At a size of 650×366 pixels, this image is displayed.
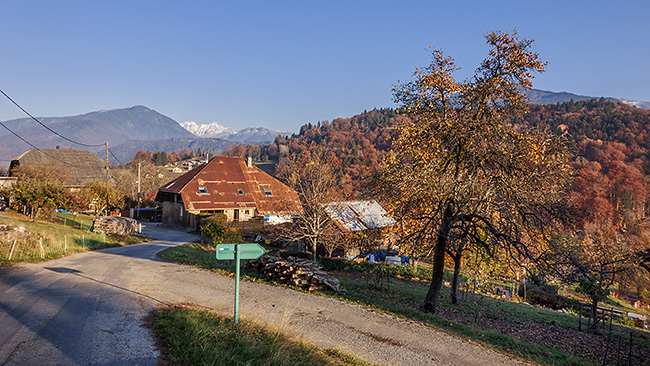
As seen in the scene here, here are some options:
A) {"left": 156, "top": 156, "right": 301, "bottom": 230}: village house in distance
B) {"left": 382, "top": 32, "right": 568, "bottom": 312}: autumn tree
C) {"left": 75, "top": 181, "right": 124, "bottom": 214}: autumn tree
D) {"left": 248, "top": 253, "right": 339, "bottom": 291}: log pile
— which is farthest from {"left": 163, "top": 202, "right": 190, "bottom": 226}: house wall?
{"left": 382, "top": 32, "right": 568, "bottom": 312}: autumn tree

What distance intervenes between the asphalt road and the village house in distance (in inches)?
1098

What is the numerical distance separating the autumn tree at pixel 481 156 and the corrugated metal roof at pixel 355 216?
944 centimetres

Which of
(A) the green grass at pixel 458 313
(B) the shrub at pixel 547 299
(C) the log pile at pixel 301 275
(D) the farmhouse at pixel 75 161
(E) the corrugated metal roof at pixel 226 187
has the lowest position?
(B) the shrub at pixel 547 299

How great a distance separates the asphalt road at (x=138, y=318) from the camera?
734 cm

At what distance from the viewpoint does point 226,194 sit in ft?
155

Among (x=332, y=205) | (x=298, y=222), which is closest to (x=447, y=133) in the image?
(x=332, y=205)

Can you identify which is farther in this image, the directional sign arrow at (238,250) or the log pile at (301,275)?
Result: the log pile at (301,275)

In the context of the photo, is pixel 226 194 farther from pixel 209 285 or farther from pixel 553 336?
pixel 553 336

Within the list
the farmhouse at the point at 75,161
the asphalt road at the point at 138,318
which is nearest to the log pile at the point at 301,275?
the asphalt road at the point at 138,318

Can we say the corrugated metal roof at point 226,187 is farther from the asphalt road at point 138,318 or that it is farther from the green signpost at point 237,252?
the green signpost at point 237,252

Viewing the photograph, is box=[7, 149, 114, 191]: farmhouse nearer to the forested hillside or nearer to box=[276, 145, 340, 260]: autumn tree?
box=[276, 145, 340, 260]: autumn tree

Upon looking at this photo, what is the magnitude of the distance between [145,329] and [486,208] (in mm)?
12099

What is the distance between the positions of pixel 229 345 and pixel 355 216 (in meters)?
23.3

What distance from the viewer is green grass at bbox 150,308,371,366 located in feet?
22.3
